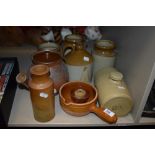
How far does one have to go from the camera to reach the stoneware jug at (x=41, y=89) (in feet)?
1.91

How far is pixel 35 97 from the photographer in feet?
2.00

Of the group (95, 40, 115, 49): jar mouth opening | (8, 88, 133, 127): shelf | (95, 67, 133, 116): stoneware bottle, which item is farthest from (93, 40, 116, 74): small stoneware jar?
(8, 88, 133, 127): shelf

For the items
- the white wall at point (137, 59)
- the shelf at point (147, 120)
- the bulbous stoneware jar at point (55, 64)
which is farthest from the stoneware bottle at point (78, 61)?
the shelf at point (147, 120)

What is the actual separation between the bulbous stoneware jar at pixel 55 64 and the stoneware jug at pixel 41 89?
8 centimetres

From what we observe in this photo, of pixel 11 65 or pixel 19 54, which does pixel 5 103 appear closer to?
pixel 11 65

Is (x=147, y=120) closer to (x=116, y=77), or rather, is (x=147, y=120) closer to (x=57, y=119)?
(x=116, y=77)

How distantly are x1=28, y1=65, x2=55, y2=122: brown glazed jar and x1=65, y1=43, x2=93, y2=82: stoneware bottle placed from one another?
154mm

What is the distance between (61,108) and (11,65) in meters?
0.26

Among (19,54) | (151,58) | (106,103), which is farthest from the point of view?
(19,54)

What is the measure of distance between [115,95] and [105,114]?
69 mm

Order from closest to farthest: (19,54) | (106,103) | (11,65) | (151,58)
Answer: (151,58)
(106,103)
(11,65)
(19,54)

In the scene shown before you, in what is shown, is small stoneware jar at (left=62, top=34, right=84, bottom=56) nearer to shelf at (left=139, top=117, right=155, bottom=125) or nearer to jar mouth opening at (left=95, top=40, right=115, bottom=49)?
jar mouth opening at (left=95, top=40, right=115, bottom=49)

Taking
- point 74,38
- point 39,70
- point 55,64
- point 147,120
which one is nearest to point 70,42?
point 74,38

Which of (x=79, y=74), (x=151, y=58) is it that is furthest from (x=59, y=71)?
(x=151, y=58)
